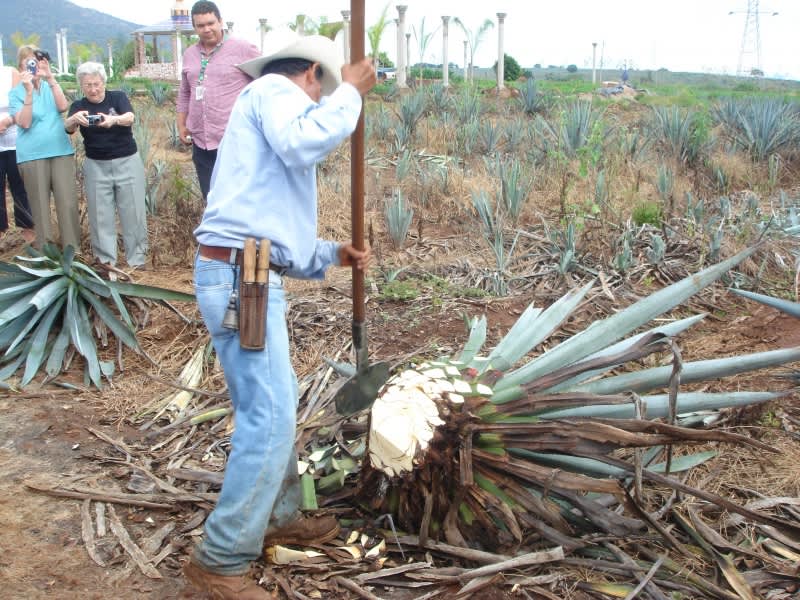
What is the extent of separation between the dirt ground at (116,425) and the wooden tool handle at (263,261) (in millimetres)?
1148

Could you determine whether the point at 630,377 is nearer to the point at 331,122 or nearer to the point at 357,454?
the point at 357,454

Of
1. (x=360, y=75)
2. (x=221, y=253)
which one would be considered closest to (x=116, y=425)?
(x=221, y=253)

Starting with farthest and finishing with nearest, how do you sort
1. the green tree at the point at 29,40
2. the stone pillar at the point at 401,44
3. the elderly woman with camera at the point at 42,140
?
the stone pillar at the point at 401,44, the green tree at the point at 29,40, the elderly woman with camera at the point at 42,140

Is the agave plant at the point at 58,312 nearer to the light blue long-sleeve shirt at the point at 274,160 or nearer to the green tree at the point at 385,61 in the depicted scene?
the light blue long-sleeve shirt at the point at 274,160

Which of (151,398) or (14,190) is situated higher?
(14,190)

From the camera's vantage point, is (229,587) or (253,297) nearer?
(253,297)

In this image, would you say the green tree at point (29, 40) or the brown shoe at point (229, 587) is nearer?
the brown shoe at point (229, 587)

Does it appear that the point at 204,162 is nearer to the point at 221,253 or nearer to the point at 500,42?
the point at 221,253

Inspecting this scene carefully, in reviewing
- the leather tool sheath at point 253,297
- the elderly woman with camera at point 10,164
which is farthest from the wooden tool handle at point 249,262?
the elderly woman with camera at point 10,164

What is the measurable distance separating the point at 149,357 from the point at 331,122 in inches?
107

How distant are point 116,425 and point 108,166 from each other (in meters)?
2.50

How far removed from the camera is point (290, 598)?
2682 mm

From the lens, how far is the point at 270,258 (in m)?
2.56

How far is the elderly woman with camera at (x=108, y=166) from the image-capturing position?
5.74 meters
